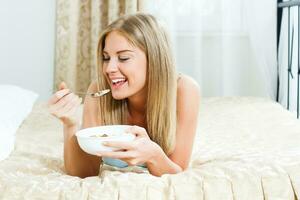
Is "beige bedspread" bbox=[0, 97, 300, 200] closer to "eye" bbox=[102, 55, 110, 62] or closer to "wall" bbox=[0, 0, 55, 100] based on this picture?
"eye" bbox=[102, 55, 110, 62]

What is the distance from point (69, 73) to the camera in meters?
3.11

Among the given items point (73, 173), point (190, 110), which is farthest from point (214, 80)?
point (73, 173)

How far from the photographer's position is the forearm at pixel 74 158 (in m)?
1.26

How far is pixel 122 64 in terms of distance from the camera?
1266mm

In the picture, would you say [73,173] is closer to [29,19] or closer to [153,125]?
[153,125]

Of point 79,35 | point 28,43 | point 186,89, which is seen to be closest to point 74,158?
point 186,89

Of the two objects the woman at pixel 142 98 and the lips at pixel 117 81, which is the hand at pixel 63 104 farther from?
the lips at pixel 117 81

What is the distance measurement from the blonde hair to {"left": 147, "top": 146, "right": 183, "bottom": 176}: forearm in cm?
14

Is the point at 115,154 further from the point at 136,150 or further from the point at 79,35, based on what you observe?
the point at 79,35

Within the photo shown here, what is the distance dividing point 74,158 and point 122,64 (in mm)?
275

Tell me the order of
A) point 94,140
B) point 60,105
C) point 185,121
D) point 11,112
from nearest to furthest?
point 94,140
point 60,105
point 185,121
point 11,112

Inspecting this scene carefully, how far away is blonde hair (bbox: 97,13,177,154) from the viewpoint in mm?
1297

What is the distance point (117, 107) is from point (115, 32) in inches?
10.3

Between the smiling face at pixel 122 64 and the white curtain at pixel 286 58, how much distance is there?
1756 millimetres
